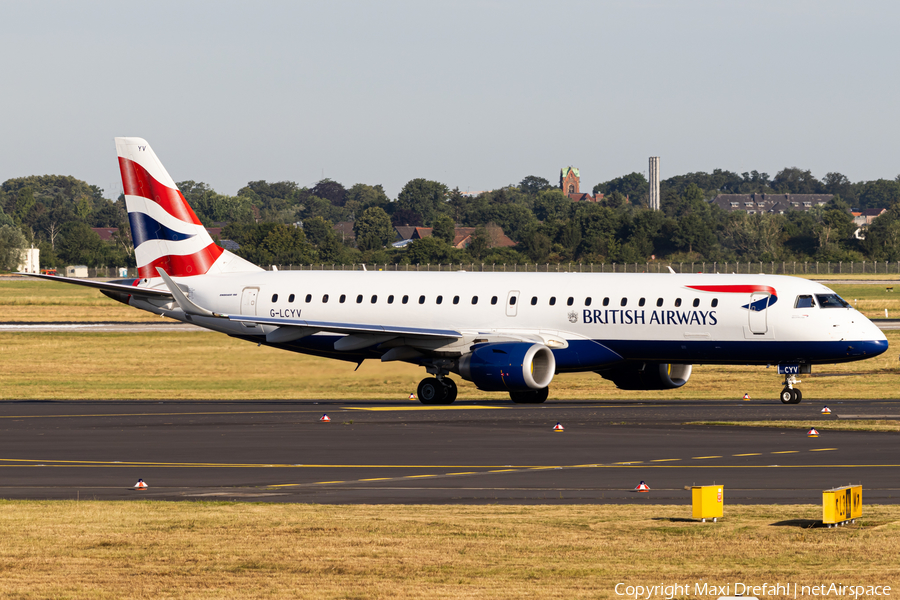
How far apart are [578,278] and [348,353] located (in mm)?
7929

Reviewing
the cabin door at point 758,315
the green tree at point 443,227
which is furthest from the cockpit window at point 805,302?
the green tree at point 443,227

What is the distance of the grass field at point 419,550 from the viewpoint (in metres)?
13.8

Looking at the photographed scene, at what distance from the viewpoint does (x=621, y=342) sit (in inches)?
1555

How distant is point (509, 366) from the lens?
3847cm

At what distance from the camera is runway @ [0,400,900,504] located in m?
21.8

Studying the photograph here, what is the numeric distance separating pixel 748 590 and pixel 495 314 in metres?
28.4

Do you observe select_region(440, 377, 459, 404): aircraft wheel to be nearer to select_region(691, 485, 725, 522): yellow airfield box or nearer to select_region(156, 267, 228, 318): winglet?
select_region(156, 267, 228, 318): winglet

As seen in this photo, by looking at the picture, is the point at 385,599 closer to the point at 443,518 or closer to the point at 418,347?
the point at 443,518

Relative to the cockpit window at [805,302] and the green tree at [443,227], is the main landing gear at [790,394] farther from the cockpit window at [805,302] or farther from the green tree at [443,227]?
the green tree at [443,227]

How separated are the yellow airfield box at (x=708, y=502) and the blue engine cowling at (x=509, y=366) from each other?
67.7ft

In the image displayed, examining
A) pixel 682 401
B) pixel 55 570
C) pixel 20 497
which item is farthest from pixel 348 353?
pixel 55 570

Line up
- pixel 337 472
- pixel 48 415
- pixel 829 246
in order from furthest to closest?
pixel 829 246, pixel 48 415, pixel 337 472

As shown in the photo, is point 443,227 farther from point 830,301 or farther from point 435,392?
point 830,301

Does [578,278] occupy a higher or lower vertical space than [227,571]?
higher
